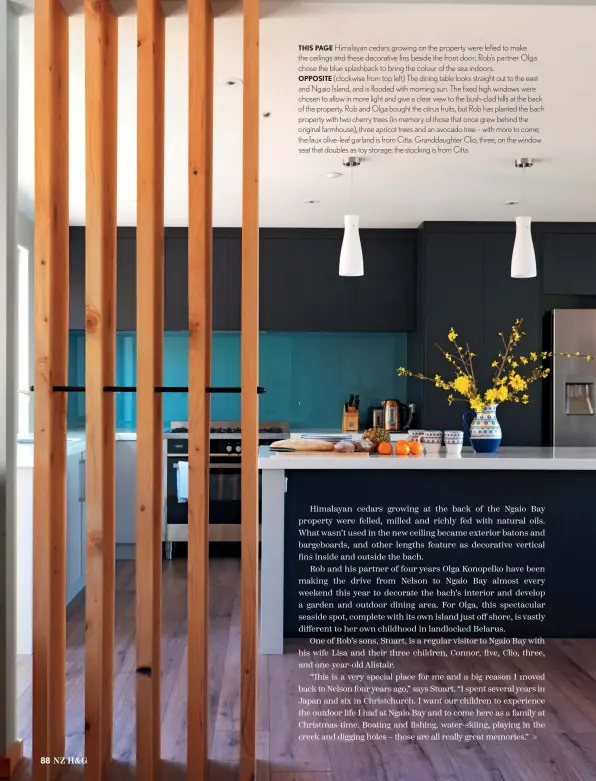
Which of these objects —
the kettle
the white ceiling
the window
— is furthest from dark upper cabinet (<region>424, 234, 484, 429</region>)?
the window

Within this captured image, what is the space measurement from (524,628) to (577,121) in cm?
232

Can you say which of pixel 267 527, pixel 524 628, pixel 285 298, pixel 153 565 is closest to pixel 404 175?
pixel 285 298

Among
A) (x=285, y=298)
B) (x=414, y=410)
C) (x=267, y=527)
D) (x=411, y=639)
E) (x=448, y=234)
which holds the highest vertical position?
(x=448, y=234)

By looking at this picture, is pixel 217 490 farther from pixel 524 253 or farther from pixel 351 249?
pixel 524 253

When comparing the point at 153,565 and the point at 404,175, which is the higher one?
the point at 404,175

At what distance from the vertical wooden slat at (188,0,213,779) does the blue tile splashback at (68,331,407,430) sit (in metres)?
3.88

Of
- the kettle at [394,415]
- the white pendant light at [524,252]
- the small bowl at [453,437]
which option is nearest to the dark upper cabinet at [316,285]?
the kettle at [394,415]

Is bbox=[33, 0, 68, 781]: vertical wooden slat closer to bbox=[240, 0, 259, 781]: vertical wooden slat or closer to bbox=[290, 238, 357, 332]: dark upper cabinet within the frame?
bbox=[240, 0, 259, 781]: vertical wooden slat

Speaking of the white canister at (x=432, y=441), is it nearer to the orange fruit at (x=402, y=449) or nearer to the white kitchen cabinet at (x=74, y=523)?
the orange fruit at (x=402, y=449)

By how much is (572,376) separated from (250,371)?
3.96 meters

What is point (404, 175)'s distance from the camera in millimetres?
4297

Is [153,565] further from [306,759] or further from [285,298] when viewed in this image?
[285,298]

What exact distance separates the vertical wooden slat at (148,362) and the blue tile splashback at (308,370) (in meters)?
3.86

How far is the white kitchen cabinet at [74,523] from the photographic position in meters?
3.95
